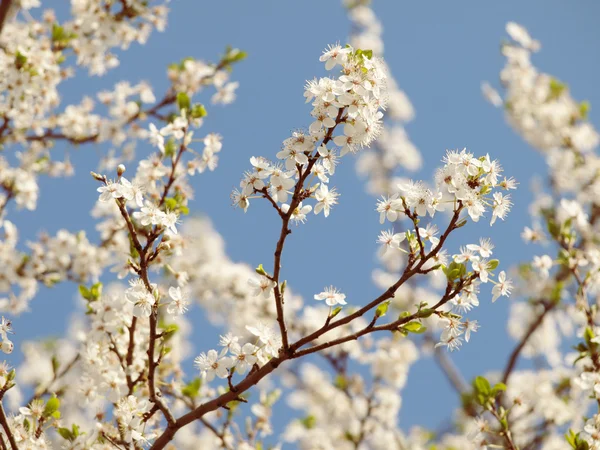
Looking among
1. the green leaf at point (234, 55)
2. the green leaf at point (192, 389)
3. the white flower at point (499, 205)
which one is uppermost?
the green leaf at point (234, 55)

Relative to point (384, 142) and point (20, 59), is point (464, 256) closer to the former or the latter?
point (20, 59)

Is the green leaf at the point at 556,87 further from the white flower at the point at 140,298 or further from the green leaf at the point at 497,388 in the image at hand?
the white flower at the point at 140,298

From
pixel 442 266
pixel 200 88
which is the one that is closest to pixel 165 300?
pixel 442 266

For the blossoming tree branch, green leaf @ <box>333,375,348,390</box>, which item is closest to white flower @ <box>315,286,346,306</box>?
the blossoming tree branch

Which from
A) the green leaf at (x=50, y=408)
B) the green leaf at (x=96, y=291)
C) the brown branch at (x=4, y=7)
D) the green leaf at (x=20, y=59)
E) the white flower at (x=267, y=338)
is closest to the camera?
the white flower at (x=267, y=338)

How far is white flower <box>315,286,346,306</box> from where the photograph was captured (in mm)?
3137

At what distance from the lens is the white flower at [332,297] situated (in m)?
3.14

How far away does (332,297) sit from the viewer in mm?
3152

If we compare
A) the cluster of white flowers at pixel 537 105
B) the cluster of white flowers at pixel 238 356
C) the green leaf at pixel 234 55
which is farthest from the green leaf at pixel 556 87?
the cluster of white flowers at pixel 238 356

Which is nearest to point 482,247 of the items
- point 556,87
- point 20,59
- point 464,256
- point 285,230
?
point 464,256

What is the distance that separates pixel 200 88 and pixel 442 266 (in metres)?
4.77

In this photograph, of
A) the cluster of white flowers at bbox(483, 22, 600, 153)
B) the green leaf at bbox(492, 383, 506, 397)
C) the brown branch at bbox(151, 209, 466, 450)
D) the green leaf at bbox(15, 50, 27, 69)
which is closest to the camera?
the brown branch at bbox(151, 209, 466, 450)

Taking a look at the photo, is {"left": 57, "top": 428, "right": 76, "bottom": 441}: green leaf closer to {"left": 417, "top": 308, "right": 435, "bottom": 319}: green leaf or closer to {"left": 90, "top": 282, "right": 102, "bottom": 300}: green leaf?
{"left": 90, "top": 282, "right": 102, "bottom": 300}: green leaf

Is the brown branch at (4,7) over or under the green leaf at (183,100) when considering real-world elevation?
over
